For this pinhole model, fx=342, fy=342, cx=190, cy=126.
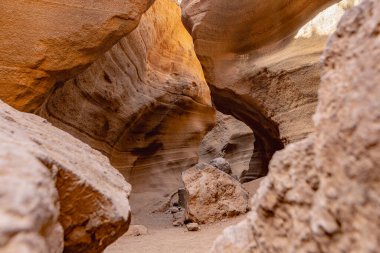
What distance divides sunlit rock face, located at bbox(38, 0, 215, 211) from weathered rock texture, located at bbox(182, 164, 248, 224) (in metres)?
2.74

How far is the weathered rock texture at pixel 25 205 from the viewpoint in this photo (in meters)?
0.85

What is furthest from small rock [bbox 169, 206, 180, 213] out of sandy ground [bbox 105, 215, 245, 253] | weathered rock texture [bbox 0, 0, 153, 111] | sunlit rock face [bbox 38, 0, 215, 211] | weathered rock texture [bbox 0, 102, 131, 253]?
weathered rock texture [bbox 0, 102, 131, 253]

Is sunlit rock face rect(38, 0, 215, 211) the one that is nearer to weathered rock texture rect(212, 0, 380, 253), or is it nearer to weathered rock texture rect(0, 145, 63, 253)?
weathered rock texture rect(0, 145, 63, 253)

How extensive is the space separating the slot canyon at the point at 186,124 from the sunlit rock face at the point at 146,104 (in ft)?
0.13

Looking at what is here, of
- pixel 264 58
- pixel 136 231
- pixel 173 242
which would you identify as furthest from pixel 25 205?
pixel 264 58

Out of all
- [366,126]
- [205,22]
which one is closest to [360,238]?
[366,126]

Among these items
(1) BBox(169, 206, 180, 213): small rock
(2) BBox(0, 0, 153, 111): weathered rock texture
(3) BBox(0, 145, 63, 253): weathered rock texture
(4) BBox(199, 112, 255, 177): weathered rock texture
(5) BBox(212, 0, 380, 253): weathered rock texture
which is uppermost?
(4) BBox(199, 112, 255, 177): weathered rock texture

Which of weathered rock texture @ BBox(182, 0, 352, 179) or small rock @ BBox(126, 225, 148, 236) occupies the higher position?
weathered rock texture @ BBox(182, 0, 352, 179)

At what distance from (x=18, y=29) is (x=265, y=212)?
439 centimetres

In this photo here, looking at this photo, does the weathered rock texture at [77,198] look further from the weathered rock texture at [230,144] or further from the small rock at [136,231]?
the weathered rock texture at [230,144]

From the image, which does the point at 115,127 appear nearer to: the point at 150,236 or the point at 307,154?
the point at 150,236

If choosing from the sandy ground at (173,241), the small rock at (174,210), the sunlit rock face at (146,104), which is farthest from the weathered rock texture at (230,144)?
the sandy ground at (173,241)

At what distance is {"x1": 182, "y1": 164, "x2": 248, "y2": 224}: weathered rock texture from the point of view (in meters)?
5.16

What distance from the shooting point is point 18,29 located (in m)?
4.46
